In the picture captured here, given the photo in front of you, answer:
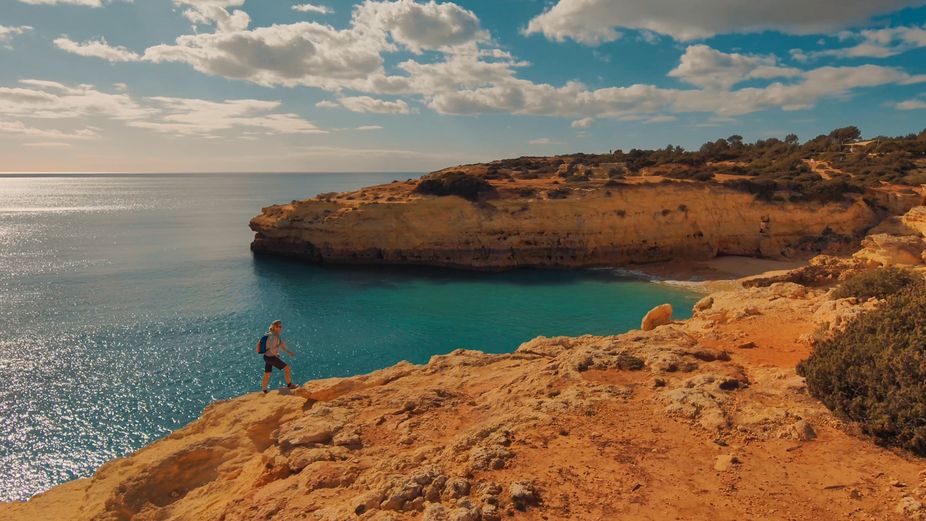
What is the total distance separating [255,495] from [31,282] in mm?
36005

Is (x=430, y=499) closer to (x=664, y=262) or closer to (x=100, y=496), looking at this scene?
(x=100, y=496)

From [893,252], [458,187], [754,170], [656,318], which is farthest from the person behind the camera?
[754,170]

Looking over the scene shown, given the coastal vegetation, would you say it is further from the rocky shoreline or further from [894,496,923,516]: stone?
[894,496,923,516]: stone

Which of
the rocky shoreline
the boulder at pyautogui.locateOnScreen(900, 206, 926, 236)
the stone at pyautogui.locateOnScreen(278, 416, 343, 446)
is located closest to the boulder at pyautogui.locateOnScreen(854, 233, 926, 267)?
the boulder at pyautogui.locateOnScreen(900, 206, 926, 236)

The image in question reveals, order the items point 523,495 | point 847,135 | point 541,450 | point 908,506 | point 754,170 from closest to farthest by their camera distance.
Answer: point 908,506
point 523,495
point 541,450
point 754,170
point 847,135

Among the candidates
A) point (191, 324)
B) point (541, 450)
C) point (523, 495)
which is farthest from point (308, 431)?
point (191, 324)

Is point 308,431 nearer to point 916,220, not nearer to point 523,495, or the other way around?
point 523,495

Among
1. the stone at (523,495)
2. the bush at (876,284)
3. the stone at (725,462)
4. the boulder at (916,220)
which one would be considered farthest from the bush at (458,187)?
the stone at (523,495)

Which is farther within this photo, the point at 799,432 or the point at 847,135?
the point at 847,135

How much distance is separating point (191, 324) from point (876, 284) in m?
26.3

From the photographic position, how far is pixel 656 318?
13.6m

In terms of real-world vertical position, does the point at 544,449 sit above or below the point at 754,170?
below

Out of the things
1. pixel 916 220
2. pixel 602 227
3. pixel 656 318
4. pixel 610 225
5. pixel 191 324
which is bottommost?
pixel 191 324

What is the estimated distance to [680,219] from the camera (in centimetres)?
3775
